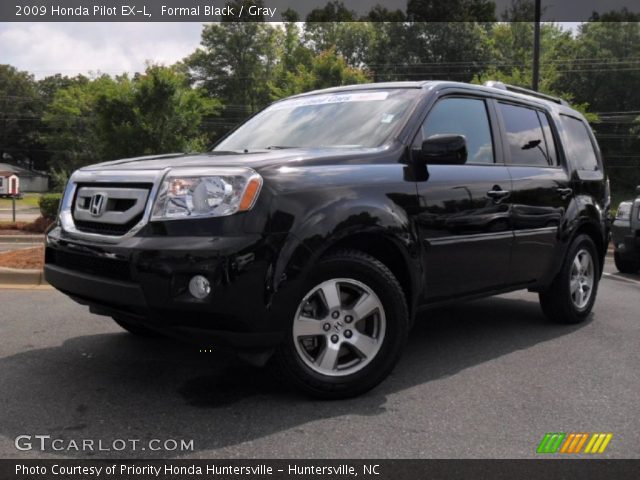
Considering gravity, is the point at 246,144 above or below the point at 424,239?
above

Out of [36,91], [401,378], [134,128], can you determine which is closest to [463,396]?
[401,378]

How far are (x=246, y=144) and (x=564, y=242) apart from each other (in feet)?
8.78

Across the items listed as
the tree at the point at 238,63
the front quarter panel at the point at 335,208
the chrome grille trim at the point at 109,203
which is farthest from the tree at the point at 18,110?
the front quarter panel at the point at 335,208

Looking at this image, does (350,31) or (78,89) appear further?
(350,31)

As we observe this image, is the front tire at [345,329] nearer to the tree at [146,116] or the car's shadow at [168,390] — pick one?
the car's shadow at [168,390]

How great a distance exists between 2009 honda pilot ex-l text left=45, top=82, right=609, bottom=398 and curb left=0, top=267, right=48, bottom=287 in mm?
2796

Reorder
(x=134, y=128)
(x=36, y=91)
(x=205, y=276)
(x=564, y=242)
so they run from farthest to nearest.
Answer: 1. (x=36, y=91)
2. (x=134, y=128)
3. (x=564, y=242)
4. (x=205, y=276)

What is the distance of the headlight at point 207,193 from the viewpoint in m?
3.12

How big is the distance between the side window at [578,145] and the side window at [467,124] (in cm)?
128

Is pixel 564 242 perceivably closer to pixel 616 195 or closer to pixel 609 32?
pixel 616 195

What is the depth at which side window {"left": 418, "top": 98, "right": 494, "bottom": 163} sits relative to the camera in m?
4.22

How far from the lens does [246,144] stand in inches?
179

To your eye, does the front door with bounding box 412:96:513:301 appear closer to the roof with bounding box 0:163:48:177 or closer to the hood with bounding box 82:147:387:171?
the hood with bounding box 82:147:387:171

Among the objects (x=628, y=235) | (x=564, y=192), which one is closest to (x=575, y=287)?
(x=564, y=192)
